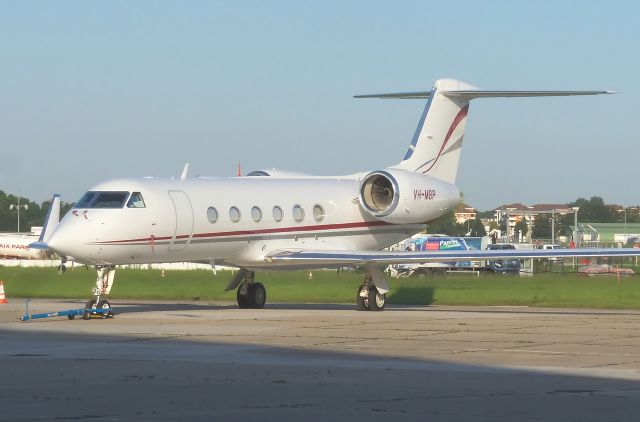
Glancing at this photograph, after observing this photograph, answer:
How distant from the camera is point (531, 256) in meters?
26.2

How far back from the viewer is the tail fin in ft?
103

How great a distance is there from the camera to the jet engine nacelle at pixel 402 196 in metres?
29.3

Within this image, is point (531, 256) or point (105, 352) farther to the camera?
point (531, 256)

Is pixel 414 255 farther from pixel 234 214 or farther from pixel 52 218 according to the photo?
pixel 52 218

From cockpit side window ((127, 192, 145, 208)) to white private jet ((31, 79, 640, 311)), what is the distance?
1.0 inches

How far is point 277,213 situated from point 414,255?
12.1ft

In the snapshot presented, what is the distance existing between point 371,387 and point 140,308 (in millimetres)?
16887

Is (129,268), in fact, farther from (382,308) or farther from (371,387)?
(371,387)

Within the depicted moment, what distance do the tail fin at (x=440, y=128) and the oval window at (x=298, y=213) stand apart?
3357 millimetres

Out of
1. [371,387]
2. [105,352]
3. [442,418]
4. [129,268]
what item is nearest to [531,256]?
[105,352]

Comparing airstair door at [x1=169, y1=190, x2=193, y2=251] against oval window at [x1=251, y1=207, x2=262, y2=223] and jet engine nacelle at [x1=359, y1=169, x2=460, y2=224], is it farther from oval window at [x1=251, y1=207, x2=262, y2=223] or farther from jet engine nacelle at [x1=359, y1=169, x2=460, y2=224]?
jet engine nacelle at [x1=359, y1=169, x2=460, y2=224]

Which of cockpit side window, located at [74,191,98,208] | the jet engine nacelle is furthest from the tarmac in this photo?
the jet engine nacelle

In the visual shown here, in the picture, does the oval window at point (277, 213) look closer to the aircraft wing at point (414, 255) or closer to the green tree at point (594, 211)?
the aircraft wing at point (414, 255)

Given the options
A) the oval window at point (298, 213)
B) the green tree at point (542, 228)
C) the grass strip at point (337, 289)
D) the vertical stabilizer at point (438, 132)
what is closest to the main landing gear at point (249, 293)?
the oval window at point (298, 213)
